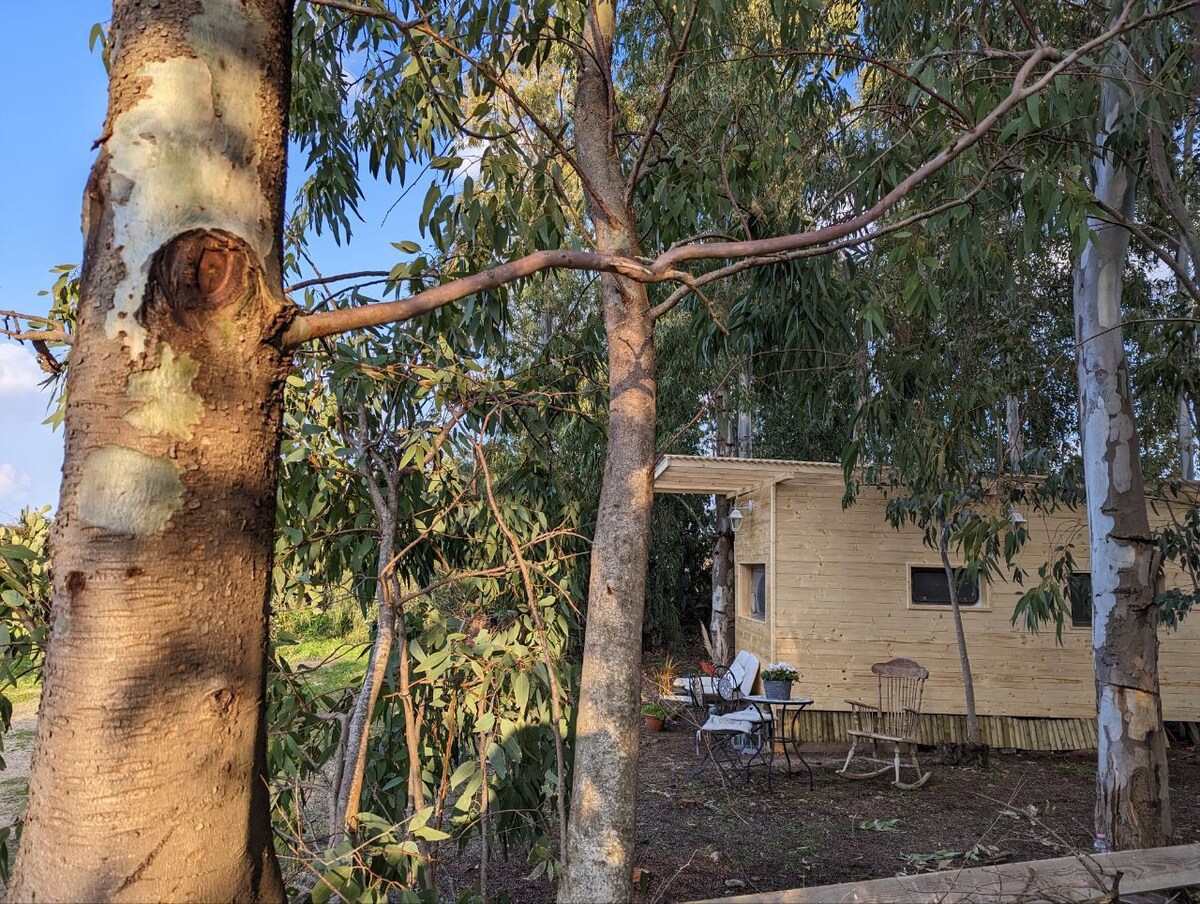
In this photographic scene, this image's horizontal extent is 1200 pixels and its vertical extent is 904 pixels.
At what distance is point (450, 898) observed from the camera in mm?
4660

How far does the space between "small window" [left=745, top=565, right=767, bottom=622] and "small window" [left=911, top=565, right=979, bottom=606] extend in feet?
5.99

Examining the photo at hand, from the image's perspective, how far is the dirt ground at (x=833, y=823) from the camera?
5367mm

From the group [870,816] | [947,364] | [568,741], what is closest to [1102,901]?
[568,741]

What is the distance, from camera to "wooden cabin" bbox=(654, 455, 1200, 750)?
9797 millimetres

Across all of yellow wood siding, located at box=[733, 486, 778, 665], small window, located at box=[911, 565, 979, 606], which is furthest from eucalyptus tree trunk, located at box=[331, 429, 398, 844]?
small window, located at box=[911, 565, 979, 606]

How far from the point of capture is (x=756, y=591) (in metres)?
11.7

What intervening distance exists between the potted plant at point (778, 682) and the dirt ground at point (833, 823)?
80cm

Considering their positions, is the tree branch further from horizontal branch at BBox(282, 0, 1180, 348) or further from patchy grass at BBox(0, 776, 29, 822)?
patchy grass at BBox(0, 776, 29, 822)

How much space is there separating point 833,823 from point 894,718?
8.79 feet

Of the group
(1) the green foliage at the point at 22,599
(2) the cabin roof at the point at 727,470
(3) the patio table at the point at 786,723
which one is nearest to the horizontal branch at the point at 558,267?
(1) the green foliage at the point at 22,599

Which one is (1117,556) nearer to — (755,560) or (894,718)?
(894,718)

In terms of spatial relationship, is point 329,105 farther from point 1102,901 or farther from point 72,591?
point 1102,901

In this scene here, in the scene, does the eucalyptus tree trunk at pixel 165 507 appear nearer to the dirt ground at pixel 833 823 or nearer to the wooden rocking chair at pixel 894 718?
the dirt ground at pixel 833 823

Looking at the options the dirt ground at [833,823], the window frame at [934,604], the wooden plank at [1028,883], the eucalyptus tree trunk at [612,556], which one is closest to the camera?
the eucalyptus tree trunk at [612,556]
